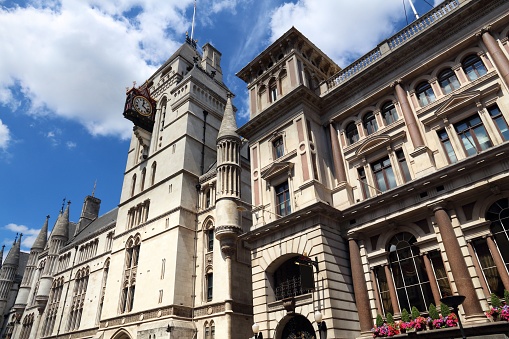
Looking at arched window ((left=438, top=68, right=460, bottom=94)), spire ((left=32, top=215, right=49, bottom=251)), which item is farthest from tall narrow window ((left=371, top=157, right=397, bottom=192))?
spire ((left=32, top=215, right=49, bottom=251))

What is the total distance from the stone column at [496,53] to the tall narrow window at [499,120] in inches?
47.1

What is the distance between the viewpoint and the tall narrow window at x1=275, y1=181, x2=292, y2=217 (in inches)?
895

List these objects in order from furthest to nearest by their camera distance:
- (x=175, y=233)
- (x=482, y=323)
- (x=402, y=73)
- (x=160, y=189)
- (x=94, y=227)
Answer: (x=94, y=227), (x=160, y=189), (x=175, y=233), (x=402, y=73), (x=482, y=323)

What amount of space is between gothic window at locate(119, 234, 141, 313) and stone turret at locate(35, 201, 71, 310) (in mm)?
24584

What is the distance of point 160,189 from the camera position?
36.5m

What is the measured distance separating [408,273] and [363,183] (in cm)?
585

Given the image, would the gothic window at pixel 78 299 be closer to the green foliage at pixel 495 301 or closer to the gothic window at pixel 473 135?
the green foliage at pixel 495 301

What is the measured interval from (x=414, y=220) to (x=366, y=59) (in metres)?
11.5

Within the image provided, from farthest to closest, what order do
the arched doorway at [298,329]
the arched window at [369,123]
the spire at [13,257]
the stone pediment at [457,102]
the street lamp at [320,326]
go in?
the spire at [13,257], the arched window at [369,123], the arched doorway at [298,329], the stone pediment at [457,102], the street lamp at [320,326]

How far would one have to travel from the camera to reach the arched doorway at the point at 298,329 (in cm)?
1852

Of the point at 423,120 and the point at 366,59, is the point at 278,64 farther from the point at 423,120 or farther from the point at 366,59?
the point at 423,120

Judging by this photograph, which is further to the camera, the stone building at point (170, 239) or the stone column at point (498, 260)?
the stone building at point (170, 239)

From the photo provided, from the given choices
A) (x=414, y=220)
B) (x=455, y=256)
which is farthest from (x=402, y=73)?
(x=455, y=256)

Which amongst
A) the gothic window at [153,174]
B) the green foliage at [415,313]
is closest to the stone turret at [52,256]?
the gothic window at [153,174]
